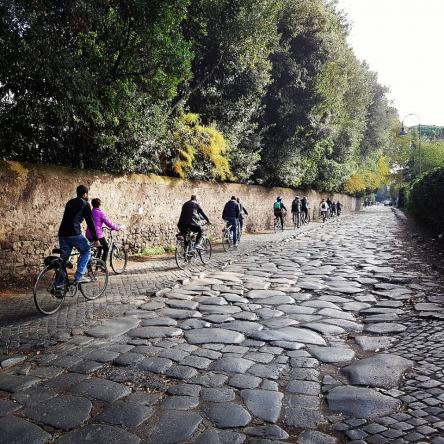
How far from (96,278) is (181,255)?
3.21m

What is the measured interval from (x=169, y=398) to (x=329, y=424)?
4.30ft

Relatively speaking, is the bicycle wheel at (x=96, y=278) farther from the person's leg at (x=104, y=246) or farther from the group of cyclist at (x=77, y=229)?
the person's leg at (x=104, y=246)

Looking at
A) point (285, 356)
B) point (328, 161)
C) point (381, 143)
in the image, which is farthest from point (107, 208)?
point (381, 143)

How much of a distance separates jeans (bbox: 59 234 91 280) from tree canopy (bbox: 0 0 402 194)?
323 cm

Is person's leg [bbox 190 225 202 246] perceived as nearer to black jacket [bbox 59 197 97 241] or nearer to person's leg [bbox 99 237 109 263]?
person's leg [bbox 99 237 109 263]

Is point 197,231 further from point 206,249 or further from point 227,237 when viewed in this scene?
point 227,237

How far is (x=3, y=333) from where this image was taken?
5160 mm

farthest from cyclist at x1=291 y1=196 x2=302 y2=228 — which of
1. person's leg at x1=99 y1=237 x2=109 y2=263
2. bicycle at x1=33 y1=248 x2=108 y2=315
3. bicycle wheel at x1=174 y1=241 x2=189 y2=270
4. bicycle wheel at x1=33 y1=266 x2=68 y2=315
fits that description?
bicycle wheel at x1=33 y1=266 x2=68 y2=315

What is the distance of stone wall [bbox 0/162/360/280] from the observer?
809 centimetres

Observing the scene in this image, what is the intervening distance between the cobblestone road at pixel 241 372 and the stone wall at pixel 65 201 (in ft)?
8.44

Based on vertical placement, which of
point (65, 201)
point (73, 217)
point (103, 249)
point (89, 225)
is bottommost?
point (103, 249)

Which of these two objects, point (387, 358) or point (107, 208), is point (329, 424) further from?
point (107, 208)

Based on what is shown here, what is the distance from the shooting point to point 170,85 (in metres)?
10.7

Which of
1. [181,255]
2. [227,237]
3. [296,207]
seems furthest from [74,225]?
[296,207]
